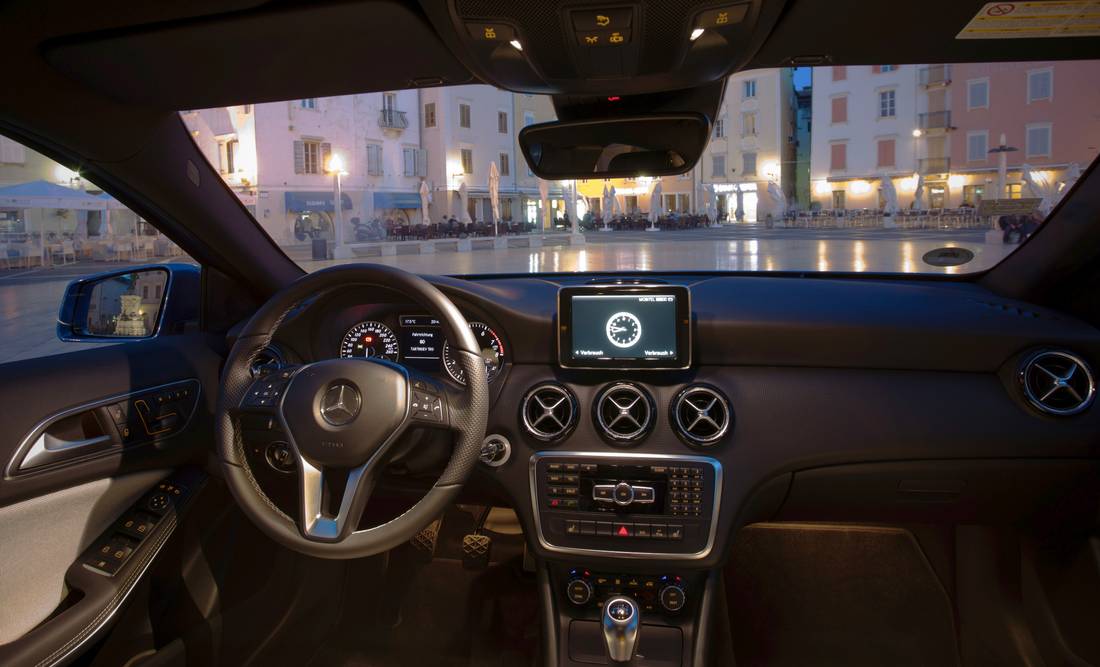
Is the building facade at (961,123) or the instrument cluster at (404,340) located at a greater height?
the building facade at (961,123)

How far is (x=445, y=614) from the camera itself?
286cm

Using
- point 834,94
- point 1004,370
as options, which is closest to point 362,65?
point 834,94

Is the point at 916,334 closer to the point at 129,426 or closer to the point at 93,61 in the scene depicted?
the point at 129,426

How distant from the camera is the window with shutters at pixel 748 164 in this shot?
2596 millimetres

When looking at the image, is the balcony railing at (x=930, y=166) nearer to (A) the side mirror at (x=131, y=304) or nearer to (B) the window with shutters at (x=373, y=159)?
(B) the window with shutters at (x=373, y=159)

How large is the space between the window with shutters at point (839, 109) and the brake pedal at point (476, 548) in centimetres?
195

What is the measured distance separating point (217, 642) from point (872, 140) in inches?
106

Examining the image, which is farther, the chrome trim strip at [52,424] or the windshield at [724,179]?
the windshield at [724,179]

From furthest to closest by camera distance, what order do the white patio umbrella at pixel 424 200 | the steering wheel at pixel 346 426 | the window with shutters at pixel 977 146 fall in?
1. the white patio umbrella at pixel 424 200
2. the window with shutters at pixel 977 146
3. the steering wheel at pixel 346 426

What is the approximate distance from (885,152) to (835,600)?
1.60 m

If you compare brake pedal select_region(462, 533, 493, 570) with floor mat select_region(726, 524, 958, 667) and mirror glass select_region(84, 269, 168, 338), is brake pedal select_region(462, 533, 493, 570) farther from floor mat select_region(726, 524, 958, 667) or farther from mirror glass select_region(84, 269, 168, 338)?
mirror glass select_region(84, 269, 168, 338)

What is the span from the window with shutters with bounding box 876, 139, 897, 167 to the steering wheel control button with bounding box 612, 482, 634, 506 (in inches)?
55.7

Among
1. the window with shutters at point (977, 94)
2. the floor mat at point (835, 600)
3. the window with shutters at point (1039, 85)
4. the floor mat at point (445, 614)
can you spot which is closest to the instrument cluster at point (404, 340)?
the floor mat at point (445, 614)

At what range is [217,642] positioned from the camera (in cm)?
237
